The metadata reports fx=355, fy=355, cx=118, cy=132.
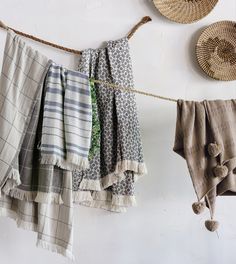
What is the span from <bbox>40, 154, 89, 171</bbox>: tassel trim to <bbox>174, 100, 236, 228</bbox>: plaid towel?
0.37 metres

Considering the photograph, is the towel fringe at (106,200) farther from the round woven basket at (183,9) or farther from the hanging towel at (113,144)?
the round woven basket at (183,9)

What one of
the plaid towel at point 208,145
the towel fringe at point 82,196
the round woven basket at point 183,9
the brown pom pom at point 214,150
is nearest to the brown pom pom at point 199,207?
the plaid towel at point 208,145

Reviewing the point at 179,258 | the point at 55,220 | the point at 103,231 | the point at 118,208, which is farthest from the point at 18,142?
the point at 179,258

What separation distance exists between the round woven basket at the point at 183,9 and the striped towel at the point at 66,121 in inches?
22.2

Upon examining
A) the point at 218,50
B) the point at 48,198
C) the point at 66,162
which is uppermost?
the point at 218,50

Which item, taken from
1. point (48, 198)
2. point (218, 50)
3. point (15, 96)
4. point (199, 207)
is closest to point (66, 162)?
point (48, 198)

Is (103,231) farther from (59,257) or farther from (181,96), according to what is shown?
(181,96)

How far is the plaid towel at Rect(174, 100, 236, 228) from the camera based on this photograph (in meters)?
1.24

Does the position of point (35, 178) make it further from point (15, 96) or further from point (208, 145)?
A: point (208, 145)

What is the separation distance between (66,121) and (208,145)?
508 millimetres

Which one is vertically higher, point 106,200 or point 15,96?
point 15,96

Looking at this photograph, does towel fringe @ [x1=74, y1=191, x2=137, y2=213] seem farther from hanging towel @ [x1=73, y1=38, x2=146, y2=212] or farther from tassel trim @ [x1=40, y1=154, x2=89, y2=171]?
tassel trim @ [x1=40, y1=154, x2=89, y2=171]

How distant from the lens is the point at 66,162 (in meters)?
1.11

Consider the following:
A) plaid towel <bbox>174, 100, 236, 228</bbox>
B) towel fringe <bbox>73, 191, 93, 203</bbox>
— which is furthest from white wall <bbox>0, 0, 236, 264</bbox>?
plaid towel <bbox>174, 100, 236, 228</bbox>
